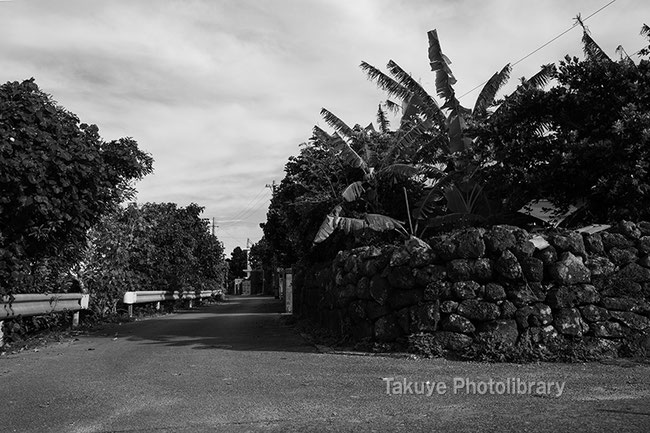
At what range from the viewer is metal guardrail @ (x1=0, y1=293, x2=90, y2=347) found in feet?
33.2

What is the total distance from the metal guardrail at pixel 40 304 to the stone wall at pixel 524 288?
640cm

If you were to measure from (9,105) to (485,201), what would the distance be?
1022 cm

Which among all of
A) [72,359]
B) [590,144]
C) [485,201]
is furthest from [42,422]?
[485,201]

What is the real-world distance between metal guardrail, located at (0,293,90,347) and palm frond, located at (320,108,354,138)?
793 centimetres

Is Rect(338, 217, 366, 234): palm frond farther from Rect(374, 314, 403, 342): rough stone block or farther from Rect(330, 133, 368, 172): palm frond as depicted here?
Rect(374, 314, 403, 342): rough stone block

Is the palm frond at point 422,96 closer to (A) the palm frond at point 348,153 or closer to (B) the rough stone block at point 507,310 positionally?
(A) the palm frond at point 348,153

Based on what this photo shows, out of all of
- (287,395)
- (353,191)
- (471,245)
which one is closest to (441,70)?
(353,191)

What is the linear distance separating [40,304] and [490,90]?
11.4 metres

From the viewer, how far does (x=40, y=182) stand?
10430mm

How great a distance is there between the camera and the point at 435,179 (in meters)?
15.0

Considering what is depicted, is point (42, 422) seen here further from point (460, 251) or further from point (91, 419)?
point (460, 251)

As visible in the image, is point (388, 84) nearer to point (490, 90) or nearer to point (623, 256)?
point (490, 90)

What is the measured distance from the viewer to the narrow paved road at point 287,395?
533 centimetres

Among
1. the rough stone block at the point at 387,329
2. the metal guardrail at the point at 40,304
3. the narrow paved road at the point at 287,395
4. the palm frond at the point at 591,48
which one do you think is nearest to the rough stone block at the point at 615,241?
the narrow paved road at the point at 287,395
